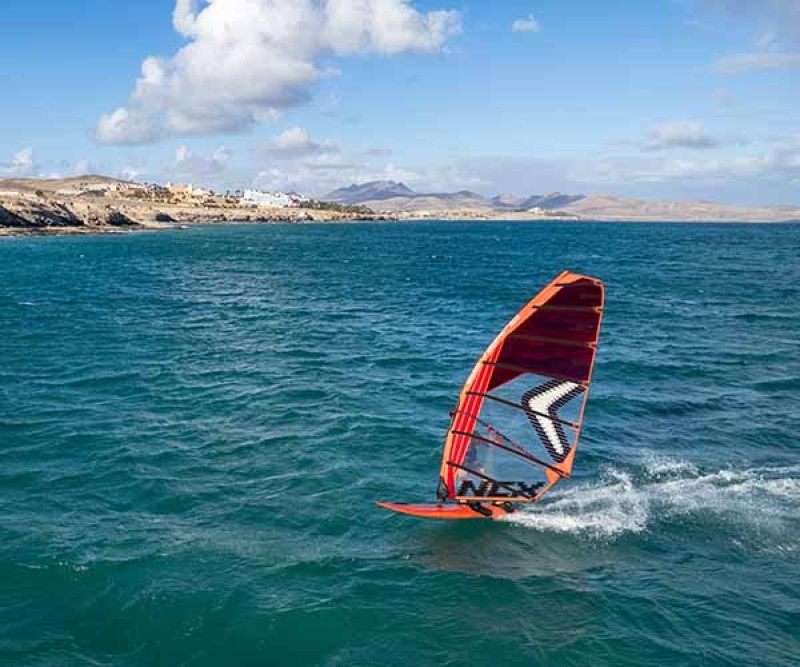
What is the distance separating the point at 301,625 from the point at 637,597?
9.23 meters

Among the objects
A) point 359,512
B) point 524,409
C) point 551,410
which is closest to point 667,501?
point 551,410

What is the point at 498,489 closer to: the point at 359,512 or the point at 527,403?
the point at 527,403

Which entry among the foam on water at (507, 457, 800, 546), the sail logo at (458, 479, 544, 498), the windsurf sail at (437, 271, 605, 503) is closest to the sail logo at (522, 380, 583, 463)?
the windsurf sail at (437, 271, 605, 503)

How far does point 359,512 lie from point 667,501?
36.5 ft

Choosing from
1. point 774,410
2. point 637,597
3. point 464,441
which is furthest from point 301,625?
point 774,410

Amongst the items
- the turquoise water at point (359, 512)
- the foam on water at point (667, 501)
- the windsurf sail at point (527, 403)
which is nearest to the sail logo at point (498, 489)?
the windsurf sail at point (527, 403)

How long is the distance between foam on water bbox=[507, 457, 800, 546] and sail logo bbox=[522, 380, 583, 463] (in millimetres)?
2921

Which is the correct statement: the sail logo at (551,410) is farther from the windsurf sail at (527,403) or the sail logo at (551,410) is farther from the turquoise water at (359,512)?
the turquoise water at (359,512)

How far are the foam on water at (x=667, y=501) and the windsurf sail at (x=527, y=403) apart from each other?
221cm

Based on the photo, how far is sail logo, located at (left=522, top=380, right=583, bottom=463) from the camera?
20.3 metres

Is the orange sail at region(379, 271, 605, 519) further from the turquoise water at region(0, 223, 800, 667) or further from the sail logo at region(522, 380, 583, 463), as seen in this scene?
the turquoise water at region(0, 223, 800, 667)

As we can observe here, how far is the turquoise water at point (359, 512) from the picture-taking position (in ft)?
54.2

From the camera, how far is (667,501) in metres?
23.6

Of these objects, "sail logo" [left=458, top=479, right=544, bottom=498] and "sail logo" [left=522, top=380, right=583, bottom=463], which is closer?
"sail logo" [left=522, top=380, right=583, bottom=463]
